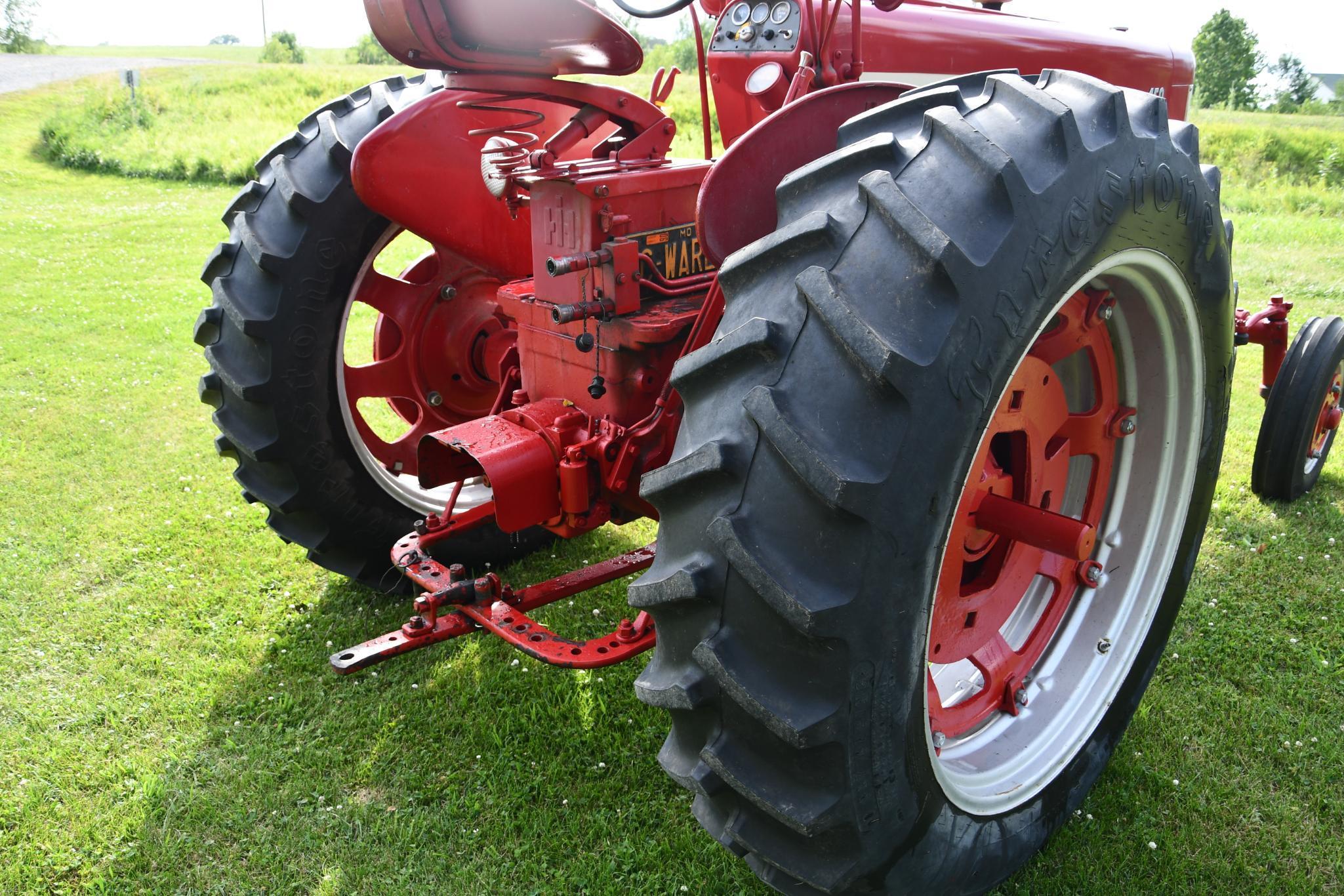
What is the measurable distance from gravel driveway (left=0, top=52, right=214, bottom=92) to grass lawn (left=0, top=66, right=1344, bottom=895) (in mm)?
24791

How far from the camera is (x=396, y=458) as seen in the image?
339 cm

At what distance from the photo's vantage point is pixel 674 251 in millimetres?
2523

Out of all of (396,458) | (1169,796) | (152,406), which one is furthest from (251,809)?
(152,406)

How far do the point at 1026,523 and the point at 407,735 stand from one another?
1.82 m

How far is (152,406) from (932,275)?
5.37 meters

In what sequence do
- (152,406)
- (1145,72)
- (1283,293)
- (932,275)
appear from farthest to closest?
(1283,293), (152,406), (1145,72), (932,275)

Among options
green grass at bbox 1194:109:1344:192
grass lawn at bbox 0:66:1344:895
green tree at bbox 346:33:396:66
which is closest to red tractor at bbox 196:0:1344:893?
grass lawn at bbox 0:66:1344:895

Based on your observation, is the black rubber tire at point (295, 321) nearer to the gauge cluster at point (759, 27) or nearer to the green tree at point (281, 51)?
the gauge cluster at point (759, 27)

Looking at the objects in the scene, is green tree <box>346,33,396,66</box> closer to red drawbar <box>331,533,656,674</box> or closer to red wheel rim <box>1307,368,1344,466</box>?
red wheel rim <box>1307,368,1344,466</box>

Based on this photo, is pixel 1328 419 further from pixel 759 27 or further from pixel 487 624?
pixel 487 624

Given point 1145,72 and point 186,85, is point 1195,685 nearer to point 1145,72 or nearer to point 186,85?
point 1145,72

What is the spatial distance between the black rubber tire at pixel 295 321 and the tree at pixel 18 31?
42160 millimetres

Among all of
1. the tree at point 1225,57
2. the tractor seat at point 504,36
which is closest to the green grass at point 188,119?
the tractor seat at point 504,36

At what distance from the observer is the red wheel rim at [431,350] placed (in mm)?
3262
